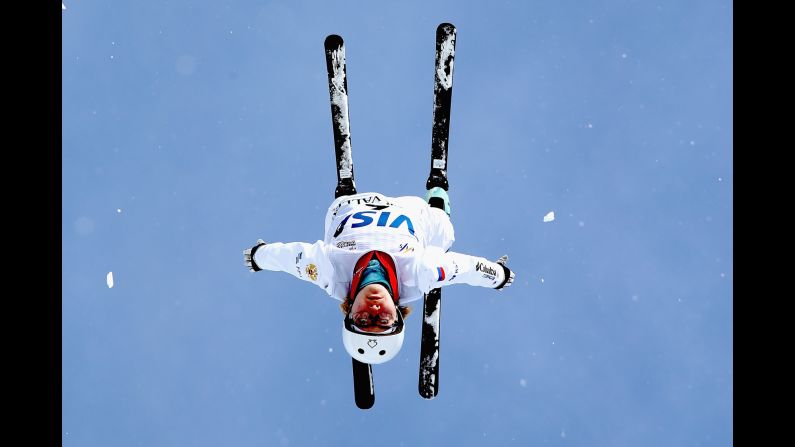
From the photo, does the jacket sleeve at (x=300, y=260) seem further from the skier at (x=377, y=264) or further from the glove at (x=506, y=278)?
the glove at (x=506, y=278)

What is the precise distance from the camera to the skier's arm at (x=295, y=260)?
866 cm

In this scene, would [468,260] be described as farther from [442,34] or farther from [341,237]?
[442,34]

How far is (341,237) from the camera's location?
346 inches

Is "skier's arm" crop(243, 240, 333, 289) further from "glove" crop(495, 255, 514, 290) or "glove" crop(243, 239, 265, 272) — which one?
"glove" crop(495, 255, 514, 290)

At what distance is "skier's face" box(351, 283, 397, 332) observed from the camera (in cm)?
794

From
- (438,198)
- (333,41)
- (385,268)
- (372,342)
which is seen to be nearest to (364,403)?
(372,342)

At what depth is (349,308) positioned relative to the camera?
8.25 meters

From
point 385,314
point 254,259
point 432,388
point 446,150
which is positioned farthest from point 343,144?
point 432,388

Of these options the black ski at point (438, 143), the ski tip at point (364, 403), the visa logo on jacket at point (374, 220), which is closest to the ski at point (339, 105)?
the visa logo on jacket at point (374, 220)

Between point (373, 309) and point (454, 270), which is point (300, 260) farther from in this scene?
point (454, 270)

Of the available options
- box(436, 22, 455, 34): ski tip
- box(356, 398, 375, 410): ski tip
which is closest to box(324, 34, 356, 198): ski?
box(436, 22, 455, 34): ski tip

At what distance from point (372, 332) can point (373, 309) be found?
268mm

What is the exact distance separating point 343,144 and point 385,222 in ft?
5.56

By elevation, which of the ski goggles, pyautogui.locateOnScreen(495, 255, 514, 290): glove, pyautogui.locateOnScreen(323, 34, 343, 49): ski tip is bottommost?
the ski goggles
